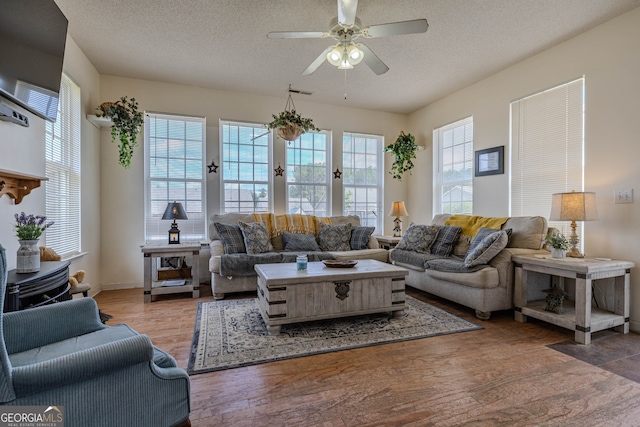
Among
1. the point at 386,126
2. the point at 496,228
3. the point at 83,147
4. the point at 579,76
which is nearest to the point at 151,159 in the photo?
the point at 83,147

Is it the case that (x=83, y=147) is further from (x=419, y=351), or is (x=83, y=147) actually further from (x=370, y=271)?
(x=419, y=351)

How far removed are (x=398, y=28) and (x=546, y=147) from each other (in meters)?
2.45

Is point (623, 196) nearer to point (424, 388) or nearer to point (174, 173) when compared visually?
point (424, 388)

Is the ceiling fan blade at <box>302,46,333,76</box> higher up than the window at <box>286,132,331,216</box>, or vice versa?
the ceiling fan blade at <box>302,46,333,76</box>

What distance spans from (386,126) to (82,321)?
17.2 ft

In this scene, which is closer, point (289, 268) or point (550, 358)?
point (550, 358)

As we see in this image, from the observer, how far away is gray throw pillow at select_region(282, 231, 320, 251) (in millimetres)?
4219

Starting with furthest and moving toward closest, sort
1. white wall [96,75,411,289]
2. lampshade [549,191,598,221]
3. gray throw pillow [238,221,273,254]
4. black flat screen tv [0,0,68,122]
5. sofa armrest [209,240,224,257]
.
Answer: white wall [96,75,411,289], gray throw pillow [238,221,273,254], sofa armrest [209,240,224,257], lampshade [549,191,598,221], black flat screen tv [0,0,68,122]

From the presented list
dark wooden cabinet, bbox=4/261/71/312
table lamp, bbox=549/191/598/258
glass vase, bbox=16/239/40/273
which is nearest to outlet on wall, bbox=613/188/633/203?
table lamp, bbox=549/191/598/258

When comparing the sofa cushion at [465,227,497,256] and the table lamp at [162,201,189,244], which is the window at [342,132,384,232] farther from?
the table lamp at [162,201,189,244]

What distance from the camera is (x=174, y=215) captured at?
401 cm

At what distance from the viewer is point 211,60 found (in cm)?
370

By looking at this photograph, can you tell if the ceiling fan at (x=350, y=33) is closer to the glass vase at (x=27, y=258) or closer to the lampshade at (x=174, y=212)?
the glass vase at (x=27, y=258)

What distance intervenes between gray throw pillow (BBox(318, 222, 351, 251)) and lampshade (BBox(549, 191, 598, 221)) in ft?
8.10
